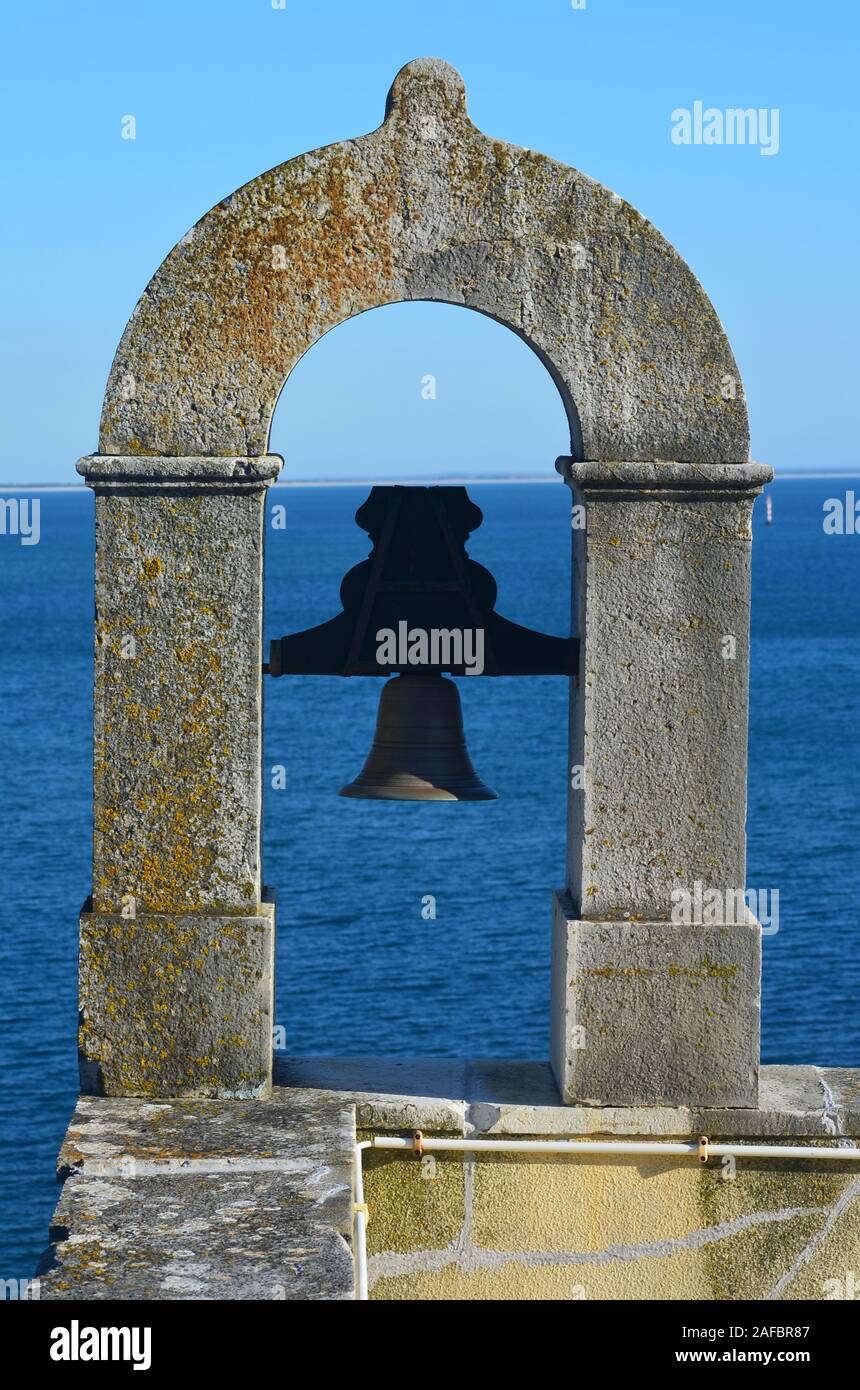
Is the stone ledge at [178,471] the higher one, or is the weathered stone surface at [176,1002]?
the stone ledge at [178,471]

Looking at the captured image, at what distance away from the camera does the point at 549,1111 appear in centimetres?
532

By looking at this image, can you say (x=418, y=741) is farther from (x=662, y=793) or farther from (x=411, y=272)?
(x=411, y=272)

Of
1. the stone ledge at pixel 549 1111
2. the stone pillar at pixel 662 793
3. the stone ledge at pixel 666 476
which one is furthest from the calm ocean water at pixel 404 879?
the stone ledge at pixel 666 476

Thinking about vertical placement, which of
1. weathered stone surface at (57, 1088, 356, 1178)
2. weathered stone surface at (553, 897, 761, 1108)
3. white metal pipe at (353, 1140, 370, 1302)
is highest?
weathered stone surface at (553, 897, 761, 1108)

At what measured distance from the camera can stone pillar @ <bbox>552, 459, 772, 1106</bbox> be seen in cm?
523

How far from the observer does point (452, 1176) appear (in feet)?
17.4

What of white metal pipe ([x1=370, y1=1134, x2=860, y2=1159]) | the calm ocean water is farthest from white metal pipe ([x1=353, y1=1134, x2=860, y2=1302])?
the calm ocean water

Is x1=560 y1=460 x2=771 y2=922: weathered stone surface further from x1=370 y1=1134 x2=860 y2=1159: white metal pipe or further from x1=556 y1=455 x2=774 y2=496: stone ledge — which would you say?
x1=370 y1=1134 x2=860 y2=1159: white metal pipe

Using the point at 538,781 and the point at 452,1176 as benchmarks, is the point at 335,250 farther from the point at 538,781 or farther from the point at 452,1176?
the point at 538,781

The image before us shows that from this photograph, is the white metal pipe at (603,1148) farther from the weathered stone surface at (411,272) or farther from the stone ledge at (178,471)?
the weathered stone surface at (411,272)

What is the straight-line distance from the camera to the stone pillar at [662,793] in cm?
523

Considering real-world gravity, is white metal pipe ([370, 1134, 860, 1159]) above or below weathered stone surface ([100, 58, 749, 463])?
below

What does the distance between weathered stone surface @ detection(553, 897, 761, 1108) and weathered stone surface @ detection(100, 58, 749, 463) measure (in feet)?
5.02
